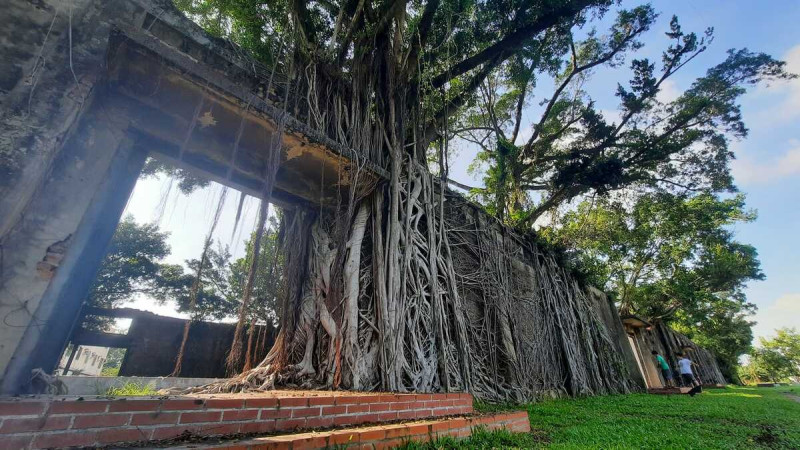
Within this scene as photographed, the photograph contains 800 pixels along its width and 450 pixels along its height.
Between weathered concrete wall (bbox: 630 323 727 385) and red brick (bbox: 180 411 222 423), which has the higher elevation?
weathered concrete wall (bbox: 630 323 727 385)

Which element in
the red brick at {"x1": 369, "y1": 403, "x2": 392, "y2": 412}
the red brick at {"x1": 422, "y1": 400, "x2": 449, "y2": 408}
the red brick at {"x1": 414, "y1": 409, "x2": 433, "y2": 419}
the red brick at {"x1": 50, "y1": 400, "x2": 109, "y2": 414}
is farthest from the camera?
the red brick at {"x1": 422, "y1": 400, "x2": 449, "y2": 408}

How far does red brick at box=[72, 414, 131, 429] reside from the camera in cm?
149

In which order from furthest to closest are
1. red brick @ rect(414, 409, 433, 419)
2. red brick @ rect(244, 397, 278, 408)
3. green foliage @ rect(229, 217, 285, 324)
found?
green foliage @ rect(229, 217, 285, 324), red brick @ rect(414, 409, 433, 419), red brick @ rect(244, 397, 278, 408)

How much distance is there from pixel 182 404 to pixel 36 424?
52 cm

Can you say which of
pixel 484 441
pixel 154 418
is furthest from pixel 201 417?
pixel 484 441

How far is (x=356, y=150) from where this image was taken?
376 centimetres

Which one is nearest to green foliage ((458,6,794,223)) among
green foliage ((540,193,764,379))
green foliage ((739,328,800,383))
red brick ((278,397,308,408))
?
green foliage ((540,193,764,379))

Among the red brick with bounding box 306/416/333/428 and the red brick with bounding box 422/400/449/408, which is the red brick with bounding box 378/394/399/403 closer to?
the red brick with bounding box 422/400/449/408

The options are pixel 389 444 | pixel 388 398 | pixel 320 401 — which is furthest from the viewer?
pixel 388 398

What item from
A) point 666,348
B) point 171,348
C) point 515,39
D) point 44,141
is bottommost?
point 171,348

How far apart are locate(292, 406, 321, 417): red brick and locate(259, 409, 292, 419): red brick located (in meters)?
0.04

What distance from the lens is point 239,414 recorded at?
1890 mm

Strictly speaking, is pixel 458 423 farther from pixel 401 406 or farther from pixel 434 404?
pixel 401 406

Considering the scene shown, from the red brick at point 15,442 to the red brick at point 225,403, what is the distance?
0.66 meters
